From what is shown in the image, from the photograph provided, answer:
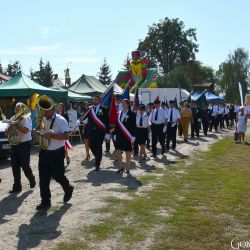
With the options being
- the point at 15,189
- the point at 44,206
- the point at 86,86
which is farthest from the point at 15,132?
the point at 86,86

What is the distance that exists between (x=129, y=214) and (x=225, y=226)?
59.4 inches

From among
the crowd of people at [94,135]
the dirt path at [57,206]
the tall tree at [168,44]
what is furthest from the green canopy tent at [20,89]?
the tall tree at [168,44]

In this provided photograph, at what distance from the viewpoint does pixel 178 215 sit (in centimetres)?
682

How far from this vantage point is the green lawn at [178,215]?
5.60m

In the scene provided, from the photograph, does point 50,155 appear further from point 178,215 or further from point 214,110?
point 214,110

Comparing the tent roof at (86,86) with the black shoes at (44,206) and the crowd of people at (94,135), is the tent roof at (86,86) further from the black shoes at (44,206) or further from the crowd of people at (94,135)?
the black shoes at (44,206)

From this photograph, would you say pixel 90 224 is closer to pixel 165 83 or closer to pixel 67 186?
pixel 67 186

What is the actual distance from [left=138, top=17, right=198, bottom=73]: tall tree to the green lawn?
212 ft

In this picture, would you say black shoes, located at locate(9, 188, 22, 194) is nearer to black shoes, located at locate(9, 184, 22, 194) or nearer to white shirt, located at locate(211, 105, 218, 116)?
black shoes, located at locate(9, 184, 22, 194)

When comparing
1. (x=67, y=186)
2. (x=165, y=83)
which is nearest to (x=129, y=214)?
(x=67, y=186)

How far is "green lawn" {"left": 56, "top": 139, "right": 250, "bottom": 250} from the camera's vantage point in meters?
5.60

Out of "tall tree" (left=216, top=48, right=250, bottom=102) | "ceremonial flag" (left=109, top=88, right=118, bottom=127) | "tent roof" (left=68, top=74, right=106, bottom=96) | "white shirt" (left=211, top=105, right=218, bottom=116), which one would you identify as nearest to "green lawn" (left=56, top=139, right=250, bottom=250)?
"ceremonial flag" (left=109, top=88, right=118, bottom=127)

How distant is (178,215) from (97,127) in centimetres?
471

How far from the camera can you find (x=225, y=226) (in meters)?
6.23
